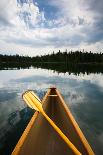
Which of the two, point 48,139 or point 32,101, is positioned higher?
point 32,101

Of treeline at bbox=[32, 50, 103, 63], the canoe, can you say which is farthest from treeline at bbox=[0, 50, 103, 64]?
the canoe

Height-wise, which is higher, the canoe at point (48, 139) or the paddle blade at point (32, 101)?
the paddle blade at point (32, 101)

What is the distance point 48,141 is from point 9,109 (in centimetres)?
733

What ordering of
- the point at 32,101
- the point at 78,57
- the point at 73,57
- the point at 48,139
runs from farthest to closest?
the point at 73,57, the point at 78,57, the point at 32,101, the point at 48,139

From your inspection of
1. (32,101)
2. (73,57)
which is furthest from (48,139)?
(73,57)

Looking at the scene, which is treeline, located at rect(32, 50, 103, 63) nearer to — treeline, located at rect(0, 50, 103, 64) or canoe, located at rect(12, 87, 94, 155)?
treeline, located at rect(0, 50, 103, 64)

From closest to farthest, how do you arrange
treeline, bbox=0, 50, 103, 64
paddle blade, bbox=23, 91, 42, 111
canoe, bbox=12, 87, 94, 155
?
canoe, bbox=12, 87, 94, 155
paddle blade, bbox=23, 91, 42, 111
treeline, bbox=0, 50, 103, 64

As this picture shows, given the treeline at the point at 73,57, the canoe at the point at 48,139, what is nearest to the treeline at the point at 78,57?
the treeline at the point at 73,57

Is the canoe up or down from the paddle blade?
down

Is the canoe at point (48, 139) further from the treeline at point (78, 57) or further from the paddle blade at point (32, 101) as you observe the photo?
the treeline at point (78, 57)

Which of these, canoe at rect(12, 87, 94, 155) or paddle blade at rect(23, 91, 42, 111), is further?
paddle blade at rect(23, 91, 42, 111)

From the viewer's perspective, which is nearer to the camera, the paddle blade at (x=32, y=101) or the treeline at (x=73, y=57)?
the paddle blade at (x=32, y=101)

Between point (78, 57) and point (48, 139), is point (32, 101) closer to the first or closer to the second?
point (48, 139)

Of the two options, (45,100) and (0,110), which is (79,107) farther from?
(0,110)
